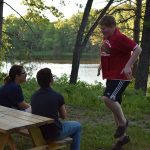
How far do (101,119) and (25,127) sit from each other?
13.6ft

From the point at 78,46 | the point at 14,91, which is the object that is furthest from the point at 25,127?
the point at 78,46

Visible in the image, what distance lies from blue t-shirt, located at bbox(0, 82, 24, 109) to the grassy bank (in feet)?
2.14

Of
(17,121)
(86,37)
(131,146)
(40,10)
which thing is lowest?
(131,146)

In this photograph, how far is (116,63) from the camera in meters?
6.03

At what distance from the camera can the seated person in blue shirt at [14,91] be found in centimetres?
604

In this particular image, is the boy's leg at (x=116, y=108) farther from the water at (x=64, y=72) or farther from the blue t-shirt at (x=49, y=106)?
the water at (x=64, y=72)

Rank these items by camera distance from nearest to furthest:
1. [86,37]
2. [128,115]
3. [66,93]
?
[128,115], [66,93], [86,37]

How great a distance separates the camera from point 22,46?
2058 centimetres

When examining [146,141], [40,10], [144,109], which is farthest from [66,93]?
[40,10]

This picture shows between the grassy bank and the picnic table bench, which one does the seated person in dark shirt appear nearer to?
the picnic table bench

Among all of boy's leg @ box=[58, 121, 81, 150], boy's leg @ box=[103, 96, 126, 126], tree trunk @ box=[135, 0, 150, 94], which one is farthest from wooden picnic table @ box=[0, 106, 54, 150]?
tree trunk @ box=[135, 0, 150, 94]

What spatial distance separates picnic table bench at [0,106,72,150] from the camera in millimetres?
4613

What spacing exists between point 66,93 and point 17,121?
6.95 m

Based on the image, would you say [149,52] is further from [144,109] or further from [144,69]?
[144,109]
